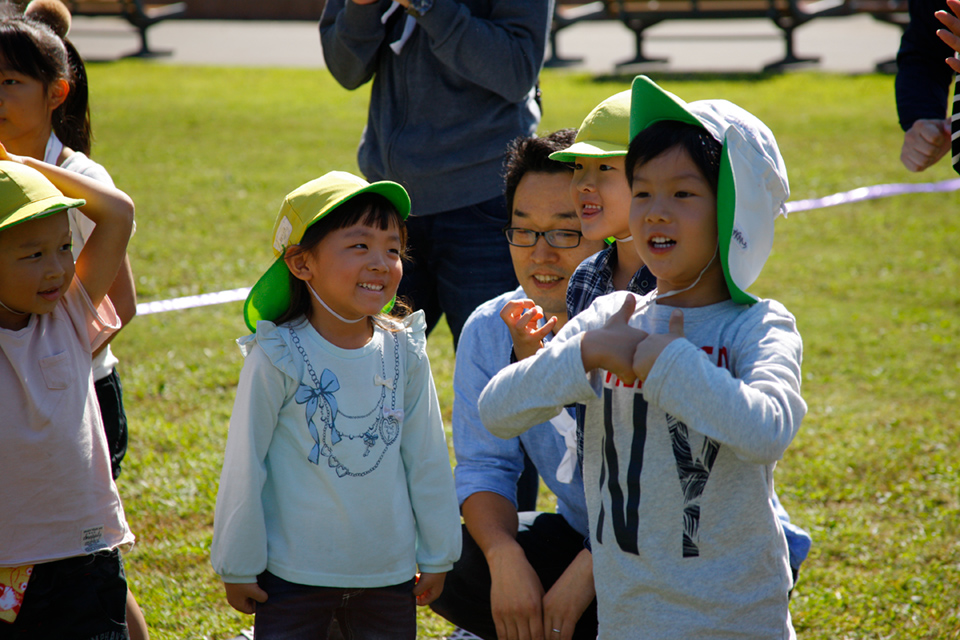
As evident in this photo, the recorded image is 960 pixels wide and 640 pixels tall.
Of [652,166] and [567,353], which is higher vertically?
[652,166]

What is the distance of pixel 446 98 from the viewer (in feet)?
10.6

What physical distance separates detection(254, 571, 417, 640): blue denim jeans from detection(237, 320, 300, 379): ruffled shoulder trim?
19.8 inches

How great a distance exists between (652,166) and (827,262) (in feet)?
18.5

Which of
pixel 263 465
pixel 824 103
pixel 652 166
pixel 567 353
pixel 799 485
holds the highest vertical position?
pixel 652 166

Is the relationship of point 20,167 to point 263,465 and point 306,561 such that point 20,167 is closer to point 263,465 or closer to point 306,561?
point 263,465

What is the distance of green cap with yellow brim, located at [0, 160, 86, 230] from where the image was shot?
6.99 ft

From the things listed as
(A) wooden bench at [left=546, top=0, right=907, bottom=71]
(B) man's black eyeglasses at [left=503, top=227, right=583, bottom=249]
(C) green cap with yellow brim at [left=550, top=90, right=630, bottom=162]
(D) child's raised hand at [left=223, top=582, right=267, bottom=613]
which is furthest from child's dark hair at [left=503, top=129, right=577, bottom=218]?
(A) wooden bench at [left=546, top=0, right=907, bottom=71]

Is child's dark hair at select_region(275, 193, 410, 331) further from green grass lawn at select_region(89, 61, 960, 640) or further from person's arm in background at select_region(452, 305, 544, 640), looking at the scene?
green grass lawn at select_region(89, 61, 960, 640)

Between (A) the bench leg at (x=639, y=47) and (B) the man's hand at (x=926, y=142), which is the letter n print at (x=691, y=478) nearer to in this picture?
(B) the man's hand at (x=926, y=142)

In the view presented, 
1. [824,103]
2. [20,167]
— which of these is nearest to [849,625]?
[20,167]

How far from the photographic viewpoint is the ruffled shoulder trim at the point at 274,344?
2.24m

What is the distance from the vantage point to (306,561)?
7.39ft

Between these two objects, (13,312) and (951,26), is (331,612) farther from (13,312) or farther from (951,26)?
(951,26)

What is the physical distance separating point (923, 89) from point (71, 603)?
2.91 meters
